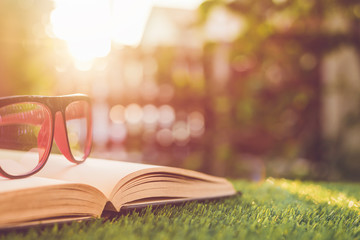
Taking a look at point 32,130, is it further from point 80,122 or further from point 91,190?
point 91,190

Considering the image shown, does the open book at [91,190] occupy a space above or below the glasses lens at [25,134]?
below

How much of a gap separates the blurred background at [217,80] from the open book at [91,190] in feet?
9.87

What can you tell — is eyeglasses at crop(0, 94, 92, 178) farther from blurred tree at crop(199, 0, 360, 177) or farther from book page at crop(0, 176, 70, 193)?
blurred tree at crop(199, 0, 360, 177)

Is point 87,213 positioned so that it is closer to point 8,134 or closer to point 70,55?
point 8,134

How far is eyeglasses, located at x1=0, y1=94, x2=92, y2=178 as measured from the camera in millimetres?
1015

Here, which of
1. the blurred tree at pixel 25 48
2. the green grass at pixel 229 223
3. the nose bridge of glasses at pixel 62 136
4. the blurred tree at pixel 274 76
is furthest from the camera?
the blurred tree at pixel 25 48

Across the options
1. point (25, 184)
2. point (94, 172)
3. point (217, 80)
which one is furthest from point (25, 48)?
point (25, 184)

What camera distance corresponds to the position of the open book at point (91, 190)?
0.73m

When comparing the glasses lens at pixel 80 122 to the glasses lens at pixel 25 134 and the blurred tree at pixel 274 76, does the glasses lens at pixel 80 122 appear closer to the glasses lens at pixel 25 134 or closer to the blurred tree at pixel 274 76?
the glasses lens at pixel 25 134

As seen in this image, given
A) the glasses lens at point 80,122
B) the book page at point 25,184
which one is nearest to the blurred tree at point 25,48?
the glasses lens at point 80,122

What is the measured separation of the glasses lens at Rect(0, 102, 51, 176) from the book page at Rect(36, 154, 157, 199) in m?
0.06

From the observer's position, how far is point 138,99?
7719 mm

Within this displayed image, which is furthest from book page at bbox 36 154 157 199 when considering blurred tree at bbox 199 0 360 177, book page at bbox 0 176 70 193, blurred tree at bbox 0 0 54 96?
blurred tree at bbox 0 0 54 96

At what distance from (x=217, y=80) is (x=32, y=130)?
5.61 meters
